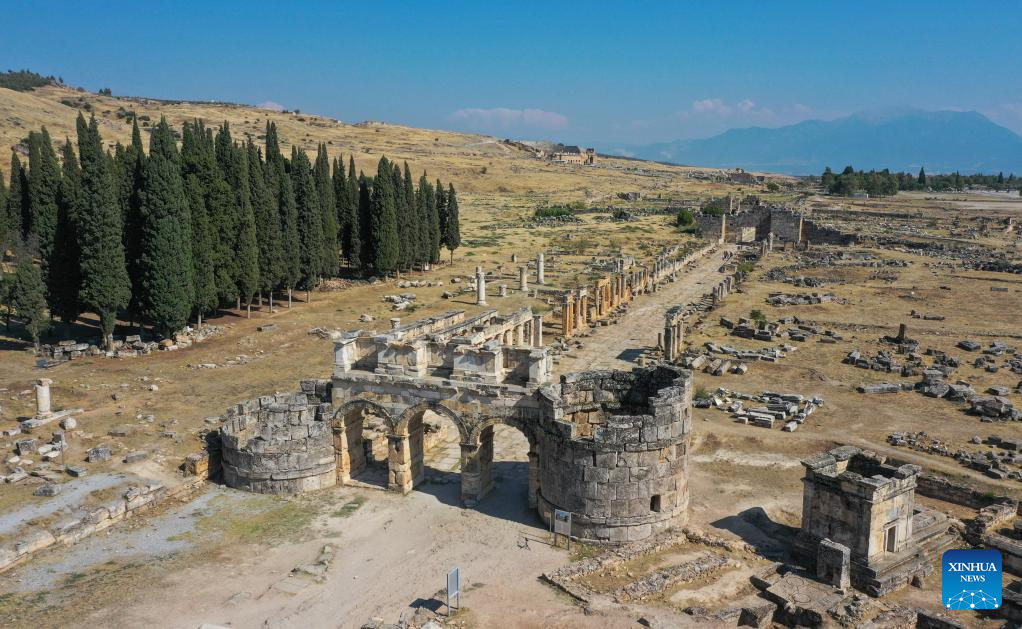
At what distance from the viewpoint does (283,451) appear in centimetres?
2112

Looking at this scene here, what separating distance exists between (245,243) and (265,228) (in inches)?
98.6

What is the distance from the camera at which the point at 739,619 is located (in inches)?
611

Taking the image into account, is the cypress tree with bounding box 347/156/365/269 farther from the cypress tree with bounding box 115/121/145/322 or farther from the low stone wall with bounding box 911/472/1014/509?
the low stone wall with bounding box 911/472/1014/509

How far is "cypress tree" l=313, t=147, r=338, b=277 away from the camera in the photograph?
49969 millimetres

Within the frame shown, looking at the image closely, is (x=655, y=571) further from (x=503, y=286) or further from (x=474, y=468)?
(x=503, y=286)

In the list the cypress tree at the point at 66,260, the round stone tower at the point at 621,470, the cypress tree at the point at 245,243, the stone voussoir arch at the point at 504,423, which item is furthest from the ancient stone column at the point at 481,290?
the round stone tower at the point at 621,470

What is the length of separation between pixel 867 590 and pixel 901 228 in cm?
8980

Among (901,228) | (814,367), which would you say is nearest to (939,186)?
(901,228)

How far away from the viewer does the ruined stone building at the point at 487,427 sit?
18.4m

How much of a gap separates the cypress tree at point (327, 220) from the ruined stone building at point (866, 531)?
3755 cm

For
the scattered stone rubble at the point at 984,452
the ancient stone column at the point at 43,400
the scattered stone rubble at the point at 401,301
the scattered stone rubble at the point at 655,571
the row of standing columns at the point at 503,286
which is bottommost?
the scattered stone rubble at the point at 655,571

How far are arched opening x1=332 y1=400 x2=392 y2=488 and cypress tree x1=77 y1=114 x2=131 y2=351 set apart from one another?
16455 mm

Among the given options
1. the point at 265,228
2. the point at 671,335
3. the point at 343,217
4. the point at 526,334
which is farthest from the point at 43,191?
the point at 671,335

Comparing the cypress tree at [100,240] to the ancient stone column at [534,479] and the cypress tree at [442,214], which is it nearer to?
the ancient stone column at [534,479]
